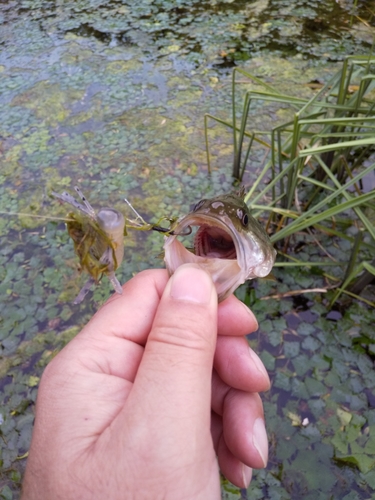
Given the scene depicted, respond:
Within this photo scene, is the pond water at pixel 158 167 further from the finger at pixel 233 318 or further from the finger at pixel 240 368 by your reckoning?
the finger at pixel 233 318

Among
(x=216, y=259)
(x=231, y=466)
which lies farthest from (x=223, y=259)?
(x=231, y=466)

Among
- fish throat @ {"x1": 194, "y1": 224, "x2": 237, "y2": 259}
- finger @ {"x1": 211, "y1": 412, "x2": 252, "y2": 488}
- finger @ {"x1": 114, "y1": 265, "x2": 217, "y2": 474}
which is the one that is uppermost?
finger @ {"x1": 114, "y1": 265, "x2": 217, "y2": 474}

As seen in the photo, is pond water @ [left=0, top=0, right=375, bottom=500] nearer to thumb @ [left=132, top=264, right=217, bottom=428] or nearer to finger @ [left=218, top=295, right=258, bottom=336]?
finger @ [left=218, top=295, right=258, bottom=336]

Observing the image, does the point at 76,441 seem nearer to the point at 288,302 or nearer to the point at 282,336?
Answer: the point at 282,336

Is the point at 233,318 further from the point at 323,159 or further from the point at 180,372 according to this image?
the point at 323,159

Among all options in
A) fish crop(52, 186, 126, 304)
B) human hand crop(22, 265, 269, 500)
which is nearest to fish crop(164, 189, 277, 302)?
human hand crop(22, 265, 269, 500)

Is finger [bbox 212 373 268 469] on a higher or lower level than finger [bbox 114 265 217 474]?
lower
